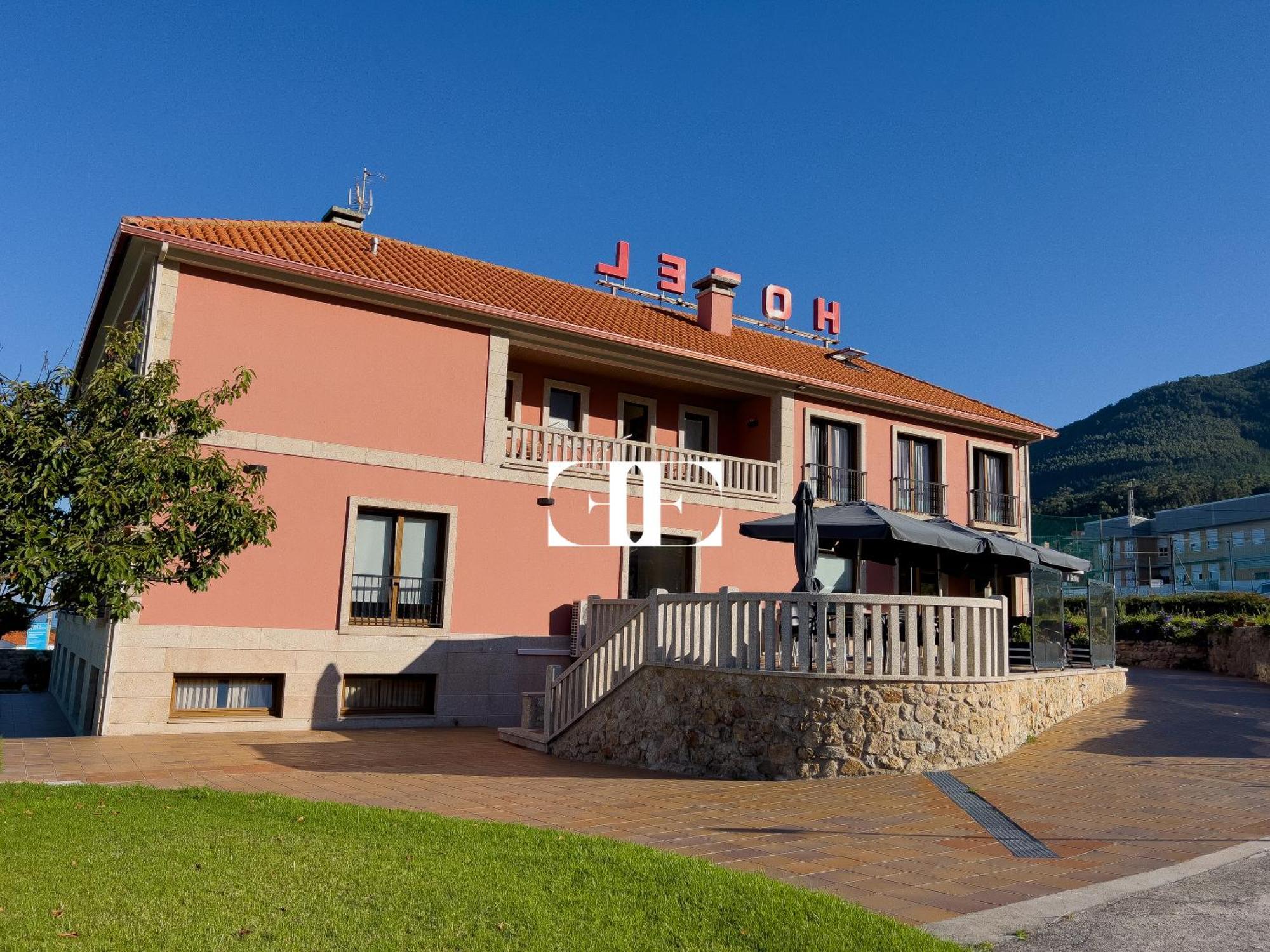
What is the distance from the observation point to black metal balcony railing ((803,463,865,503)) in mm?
20297

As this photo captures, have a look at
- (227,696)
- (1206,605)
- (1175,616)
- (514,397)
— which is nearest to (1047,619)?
(514,397)

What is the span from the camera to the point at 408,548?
15.4 metres

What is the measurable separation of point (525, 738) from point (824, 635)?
4.89 meters

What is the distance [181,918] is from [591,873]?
7.07 ft

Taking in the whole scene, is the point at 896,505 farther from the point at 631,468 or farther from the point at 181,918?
the point at 181,918

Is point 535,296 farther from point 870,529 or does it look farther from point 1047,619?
point 1047,619

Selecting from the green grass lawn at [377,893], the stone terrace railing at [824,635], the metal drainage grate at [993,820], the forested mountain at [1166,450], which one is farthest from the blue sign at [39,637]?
the forested mountain at [1166,450]

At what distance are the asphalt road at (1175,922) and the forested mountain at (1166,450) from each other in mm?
70526

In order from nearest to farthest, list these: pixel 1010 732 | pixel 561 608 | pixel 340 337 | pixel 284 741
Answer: pixel 1010 732
pixel 284 741
pixel 340 337
pixel 561 608

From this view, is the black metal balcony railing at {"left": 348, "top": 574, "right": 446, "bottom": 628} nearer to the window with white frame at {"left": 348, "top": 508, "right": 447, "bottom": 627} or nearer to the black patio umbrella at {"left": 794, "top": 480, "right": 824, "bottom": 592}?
the window with white frame at {"left": 348, "top": 508, "right": 447, "bottom": 627}

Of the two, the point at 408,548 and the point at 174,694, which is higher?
the point at 408,548

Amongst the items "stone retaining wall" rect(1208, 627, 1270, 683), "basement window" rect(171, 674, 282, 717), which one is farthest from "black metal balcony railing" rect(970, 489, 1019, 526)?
"basement window" rect(171, 674, 282, 717)

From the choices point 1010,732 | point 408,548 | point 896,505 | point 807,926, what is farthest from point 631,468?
point 807,926

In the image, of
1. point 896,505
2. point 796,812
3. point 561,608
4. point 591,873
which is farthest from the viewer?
point 896,505
